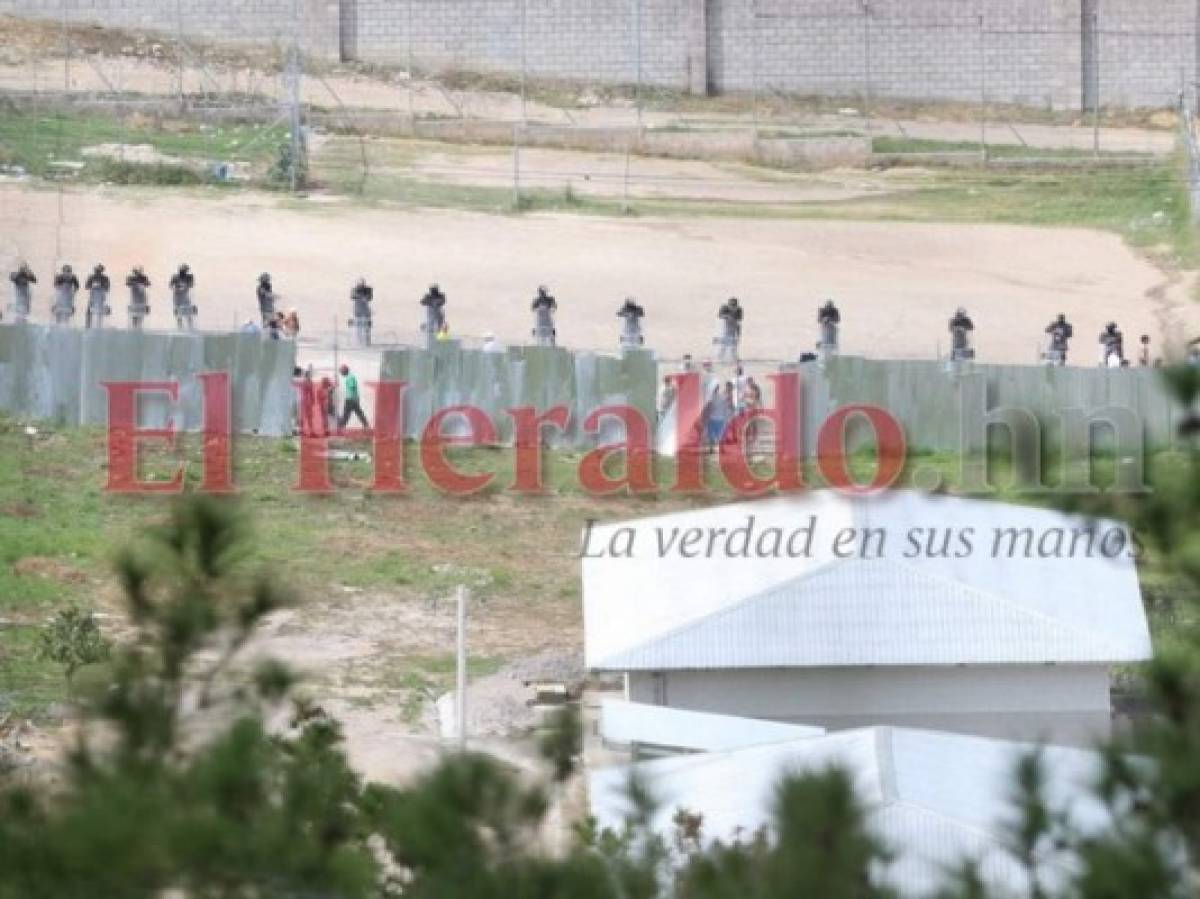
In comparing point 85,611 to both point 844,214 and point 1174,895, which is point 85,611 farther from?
point 844,214

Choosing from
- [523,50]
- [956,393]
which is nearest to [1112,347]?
[956,393]

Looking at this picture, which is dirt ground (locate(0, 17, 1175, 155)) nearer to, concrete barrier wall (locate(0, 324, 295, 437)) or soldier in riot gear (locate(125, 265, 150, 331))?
soldier in riot gear (locate(125, 265, 150, 331))

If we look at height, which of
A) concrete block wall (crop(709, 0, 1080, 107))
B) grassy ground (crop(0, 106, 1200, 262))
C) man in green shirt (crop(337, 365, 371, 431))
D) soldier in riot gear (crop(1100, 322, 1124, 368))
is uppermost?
concrete block wall (crop(709, 0, 1080, 107))

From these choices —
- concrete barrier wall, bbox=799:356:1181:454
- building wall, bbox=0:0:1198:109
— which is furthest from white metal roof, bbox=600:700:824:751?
building wall, bbox=0:0:1198:109

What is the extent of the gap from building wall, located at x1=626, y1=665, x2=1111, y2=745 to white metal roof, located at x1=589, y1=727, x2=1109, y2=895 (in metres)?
3.02

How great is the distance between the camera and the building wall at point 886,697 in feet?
79.7

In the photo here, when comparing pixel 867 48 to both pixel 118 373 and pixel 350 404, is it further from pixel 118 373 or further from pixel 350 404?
pixel 118 373

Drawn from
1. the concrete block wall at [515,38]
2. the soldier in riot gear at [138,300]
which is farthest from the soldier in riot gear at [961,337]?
the concrete block wall at [515,38]

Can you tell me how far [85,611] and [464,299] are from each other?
1679cm

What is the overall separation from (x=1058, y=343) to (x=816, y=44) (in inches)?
886

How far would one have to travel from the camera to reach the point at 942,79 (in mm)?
63062

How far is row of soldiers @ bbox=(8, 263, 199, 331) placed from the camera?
134ft

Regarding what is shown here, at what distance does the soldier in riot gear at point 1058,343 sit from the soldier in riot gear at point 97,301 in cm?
1099

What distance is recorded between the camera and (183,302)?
41281 millimetres
